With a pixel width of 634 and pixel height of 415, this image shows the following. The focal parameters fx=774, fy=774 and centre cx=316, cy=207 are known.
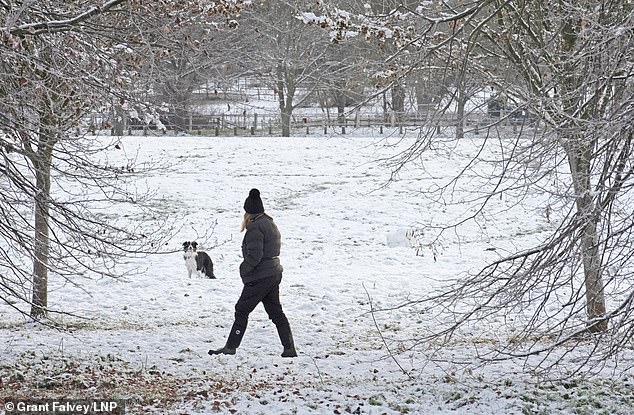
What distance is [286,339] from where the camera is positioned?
9180 mm

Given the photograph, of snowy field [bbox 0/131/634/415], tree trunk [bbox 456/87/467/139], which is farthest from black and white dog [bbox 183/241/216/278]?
tree trunk [bbox 456/87/467/139]

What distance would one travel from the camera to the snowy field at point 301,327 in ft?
23.6

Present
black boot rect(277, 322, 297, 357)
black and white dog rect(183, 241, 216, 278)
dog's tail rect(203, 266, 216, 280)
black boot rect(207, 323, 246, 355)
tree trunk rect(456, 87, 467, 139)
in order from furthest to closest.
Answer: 1. dog's tail rect(203, 266, 216, 280)
2. black and white dog rect(183, 241, 216, 278)
3. black boot rect(277, 322, 297, 357)
4. black boot rect(207, 323, 246, 355)
5. tree trunk rect(456, 87, 467, 139)

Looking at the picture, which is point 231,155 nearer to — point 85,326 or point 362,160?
point 362,160

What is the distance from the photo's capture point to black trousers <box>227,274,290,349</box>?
8797 millimetres

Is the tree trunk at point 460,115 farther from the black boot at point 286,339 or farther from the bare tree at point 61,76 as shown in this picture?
→ the black boot at point 286,339

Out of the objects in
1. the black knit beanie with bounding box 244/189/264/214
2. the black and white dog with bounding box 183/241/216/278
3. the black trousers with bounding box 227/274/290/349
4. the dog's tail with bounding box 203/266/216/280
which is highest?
the black knit beanie with bounding box 244/189/264/214

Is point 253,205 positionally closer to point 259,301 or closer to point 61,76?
point 259,301

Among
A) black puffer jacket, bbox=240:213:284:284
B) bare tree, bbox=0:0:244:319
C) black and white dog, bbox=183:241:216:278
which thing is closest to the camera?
bare tree, bbox=0:0:244:319

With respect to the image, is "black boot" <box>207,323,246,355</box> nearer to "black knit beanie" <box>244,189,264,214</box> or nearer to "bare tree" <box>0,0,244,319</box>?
"black knit beanie" <box>244,189,264,214</box>

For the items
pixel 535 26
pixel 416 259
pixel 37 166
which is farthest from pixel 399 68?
pixel 416 259

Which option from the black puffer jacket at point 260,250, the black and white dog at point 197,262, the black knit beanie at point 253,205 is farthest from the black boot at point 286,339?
the black and white dog at point 197,262

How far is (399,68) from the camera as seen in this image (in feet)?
33.9

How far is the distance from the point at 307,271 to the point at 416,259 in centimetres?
267
